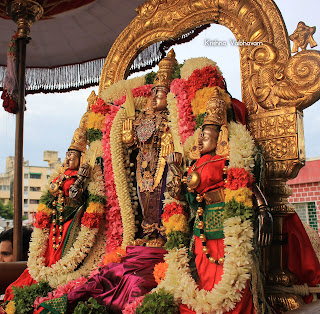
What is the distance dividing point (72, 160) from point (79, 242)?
1.02 m

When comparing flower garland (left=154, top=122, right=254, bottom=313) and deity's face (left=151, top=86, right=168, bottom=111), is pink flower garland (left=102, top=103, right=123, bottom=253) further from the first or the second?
flower garland (left=154, top=122, right=254, bottom=313)

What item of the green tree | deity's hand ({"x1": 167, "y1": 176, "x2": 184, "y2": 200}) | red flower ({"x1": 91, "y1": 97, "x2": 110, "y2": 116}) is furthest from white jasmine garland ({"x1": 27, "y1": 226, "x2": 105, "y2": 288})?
the green tree

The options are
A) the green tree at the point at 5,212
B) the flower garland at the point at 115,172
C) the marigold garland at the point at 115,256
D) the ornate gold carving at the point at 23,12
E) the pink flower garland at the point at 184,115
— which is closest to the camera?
the pink flower garland at the point at 184,115

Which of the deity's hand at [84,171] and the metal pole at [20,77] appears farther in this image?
the metal pole at [20,77]

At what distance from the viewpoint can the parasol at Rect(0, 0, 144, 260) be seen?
19.2 feet

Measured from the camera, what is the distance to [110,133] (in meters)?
4.67

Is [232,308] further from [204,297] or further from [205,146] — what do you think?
[205,146]

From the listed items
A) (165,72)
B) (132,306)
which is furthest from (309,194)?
(132,306)

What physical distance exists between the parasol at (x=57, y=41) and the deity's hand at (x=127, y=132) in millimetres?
1822

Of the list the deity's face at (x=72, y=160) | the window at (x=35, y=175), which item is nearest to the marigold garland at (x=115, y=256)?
the deity's face at (x=72, y=160)

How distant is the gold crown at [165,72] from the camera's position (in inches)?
177

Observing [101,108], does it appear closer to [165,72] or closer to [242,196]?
[165,72]

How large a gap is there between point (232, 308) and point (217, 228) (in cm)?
65

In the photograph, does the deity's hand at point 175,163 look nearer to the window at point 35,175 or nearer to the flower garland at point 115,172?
the flower garland at point 115,172
